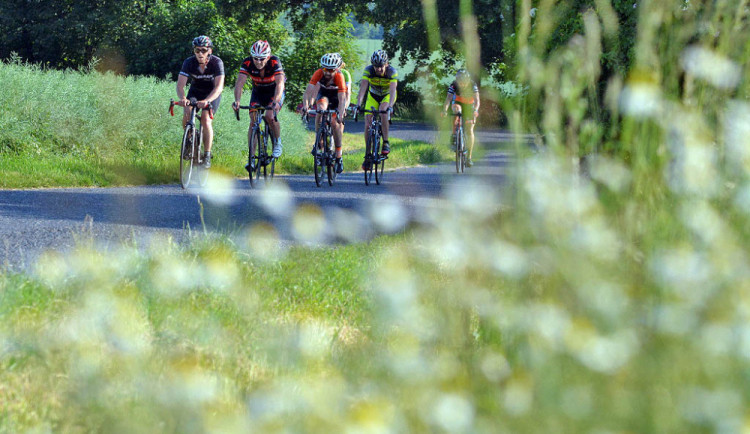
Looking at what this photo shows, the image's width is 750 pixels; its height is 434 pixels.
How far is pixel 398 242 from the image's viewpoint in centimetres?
675

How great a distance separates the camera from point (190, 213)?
9.11m

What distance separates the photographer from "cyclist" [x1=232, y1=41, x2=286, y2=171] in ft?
38.1

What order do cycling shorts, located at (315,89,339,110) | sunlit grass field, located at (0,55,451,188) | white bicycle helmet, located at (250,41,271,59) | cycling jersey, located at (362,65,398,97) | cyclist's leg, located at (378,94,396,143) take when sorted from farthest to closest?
cyclist's leg, located at (378,94,396,143) < cycling jersey, located at (362,65,398,97) < cycling shorts, located at (315,89,339,110) < sunlit grass field, located at (0,55,451,188) < white bicycle helmet, located at (250,41,271,59)

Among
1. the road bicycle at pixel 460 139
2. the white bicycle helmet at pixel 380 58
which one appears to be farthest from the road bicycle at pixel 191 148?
the road bicycle at pixel 460 139

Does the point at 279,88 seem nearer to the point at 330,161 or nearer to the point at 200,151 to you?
the point at 200,151

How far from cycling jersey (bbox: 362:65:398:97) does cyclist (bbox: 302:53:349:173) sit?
56 cm

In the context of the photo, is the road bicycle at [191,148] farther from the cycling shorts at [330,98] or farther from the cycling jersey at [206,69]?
the cycling shorts at [330,98]

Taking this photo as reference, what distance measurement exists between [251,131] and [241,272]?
6.92 meters

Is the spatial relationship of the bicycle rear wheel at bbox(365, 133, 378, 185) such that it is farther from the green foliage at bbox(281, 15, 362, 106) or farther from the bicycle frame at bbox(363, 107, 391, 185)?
the green foliage at bbox(281, 15, 362, 106)

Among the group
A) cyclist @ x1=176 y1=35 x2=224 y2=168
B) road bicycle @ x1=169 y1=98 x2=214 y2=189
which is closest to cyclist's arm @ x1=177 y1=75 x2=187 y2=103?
cyclist @ x1=176 y1=35 x2=224 y2=168

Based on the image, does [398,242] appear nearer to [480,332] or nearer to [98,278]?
[98,278]

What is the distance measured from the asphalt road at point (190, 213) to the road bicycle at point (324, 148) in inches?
10.5

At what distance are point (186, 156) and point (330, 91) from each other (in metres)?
2.42

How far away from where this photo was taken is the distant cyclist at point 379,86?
41.6 ft
